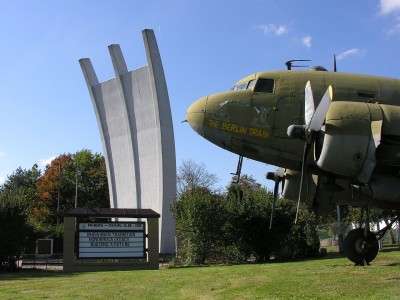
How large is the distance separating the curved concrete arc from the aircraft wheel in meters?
36.1

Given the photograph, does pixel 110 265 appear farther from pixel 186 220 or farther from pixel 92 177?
pixel 92 177

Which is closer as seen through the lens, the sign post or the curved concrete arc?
the sign post

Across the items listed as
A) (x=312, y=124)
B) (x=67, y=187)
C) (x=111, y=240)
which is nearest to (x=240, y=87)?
(x=312, y=124)

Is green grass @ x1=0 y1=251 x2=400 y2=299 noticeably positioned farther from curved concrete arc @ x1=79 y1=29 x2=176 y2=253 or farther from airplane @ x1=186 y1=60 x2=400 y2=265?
curved concrete arc @ x1=79 y1=29 x2=176 y2=253

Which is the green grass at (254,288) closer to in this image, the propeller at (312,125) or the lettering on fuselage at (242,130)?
the propeller at (312,125)

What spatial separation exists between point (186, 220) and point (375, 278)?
765 inches

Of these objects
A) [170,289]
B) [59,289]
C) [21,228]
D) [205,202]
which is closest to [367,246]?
[170,289]

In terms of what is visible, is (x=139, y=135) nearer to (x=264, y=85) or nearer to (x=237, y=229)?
(x=237, y=229)

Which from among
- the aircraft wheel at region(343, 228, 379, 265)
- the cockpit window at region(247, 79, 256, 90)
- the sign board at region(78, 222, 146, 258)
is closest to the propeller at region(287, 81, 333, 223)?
the cockpit window at region(247, 79, 256, 90)

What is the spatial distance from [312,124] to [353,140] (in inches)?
44.6

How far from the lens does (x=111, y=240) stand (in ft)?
91.2

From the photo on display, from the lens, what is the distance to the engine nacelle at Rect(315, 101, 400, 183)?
1212 cm

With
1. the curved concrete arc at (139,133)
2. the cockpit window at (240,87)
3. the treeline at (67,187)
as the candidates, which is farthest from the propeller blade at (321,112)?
the treeline at (67,187)

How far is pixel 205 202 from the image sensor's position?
2991cm
